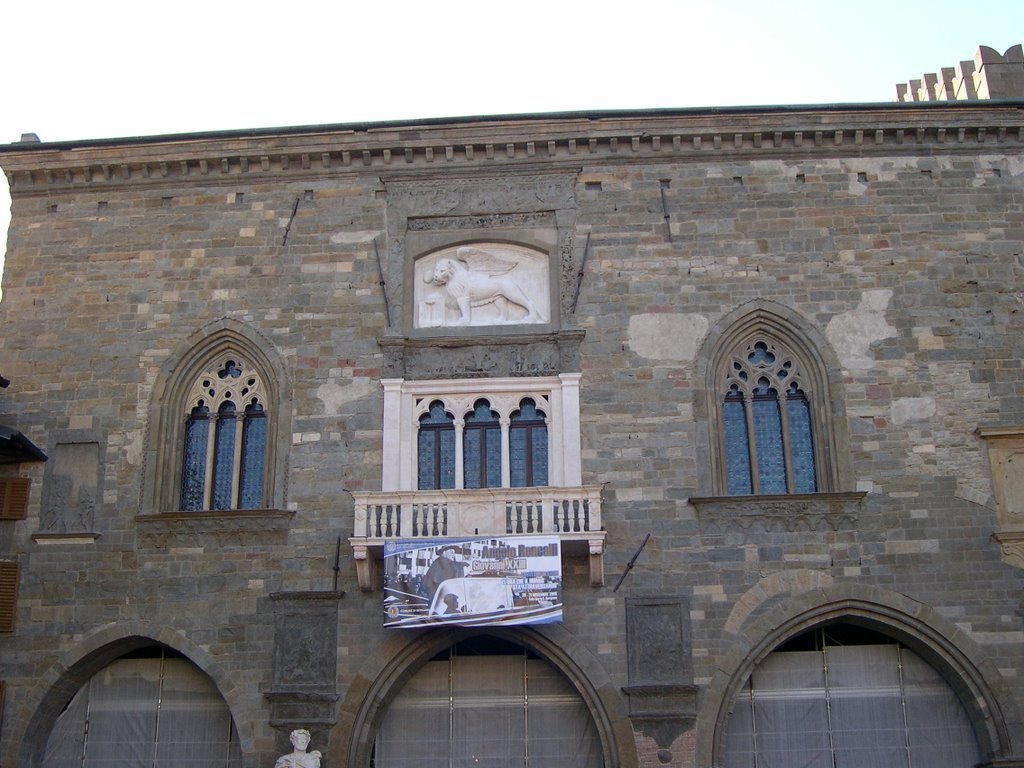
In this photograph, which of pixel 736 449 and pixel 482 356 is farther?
pixel 482 356

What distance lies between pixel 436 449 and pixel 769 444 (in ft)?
15.1

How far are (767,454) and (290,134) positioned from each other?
847cm

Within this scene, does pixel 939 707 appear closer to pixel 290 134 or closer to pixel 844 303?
pixel 844 303

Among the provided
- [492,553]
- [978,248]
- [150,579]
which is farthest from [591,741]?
[978,248]

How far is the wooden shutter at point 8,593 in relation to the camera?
16344mm

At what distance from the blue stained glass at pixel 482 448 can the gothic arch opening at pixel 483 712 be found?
2122 mm

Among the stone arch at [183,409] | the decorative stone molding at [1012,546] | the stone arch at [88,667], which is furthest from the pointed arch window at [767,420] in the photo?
the stone arch at [88,667]

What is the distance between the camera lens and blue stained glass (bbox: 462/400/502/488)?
658 inches

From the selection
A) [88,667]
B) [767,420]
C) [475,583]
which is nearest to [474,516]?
[475,583]

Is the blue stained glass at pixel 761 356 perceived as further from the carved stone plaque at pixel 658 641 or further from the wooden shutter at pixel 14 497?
the wooden shutter at pixel 14 497

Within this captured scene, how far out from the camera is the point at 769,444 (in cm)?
1680

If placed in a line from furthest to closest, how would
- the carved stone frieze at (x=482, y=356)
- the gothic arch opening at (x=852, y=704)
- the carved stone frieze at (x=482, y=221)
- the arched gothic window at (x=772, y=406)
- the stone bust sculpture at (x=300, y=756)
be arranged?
the carved stone frieze at (x=482, y=221) < the carved stone frieze at (x=482, y=356) < the arched gothic window at (x=772, y=406) < the gothic arch opening at (x=852, y=704) < the stone bust sculpture at (x=300, y=756)

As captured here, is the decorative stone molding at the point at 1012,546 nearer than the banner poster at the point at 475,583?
No

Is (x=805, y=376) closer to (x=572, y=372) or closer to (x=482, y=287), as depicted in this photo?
(x=572, y=372)
